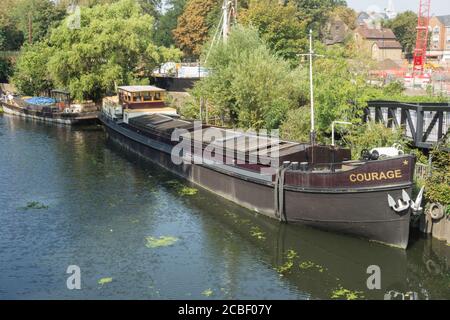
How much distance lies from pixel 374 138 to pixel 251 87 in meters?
12.0

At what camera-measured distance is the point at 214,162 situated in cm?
2817

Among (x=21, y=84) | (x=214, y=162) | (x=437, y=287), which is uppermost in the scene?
(x=21, y=84)

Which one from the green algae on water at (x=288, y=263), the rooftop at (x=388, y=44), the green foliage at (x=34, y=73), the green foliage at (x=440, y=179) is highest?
the rooftop at (x=388, y=44)

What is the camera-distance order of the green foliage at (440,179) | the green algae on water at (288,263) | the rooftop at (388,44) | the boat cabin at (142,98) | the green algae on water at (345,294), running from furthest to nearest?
the rooftop at (388,44) < the boat cabin at (142,98) < the green foliage at (440,179) < the green algae on water at (288,263) < the green algae on water at (345,294)

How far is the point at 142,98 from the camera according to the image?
43.8m

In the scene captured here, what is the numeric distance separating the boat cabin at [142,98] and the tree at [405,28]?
77045 mm

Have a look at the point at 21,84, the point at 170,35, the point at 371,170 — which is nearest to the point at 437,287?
the point at 371,170

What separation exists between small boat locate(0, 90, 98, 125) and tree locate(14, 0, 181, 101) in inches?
53.0

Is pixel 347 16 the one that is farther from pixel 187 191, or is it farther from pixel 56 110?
pixel 187 191

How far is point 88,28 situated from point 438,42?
294 feet

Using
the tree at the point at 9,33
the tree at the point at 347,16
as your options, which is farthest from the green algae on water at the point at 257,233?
the tree at the point at 347,16

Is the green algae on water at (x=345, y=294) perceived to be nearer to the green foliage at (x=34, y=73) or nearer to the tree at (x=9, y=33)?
the green foliage at (x=34, y=73)

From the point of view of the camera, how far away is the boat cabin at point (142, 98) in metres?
43.6
